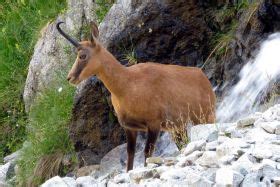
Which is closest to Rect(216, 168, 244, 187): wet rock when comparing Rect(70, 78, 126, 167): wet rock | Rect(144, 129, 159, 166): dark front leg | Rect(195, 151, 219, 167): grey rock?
Rect(195, 151, 219, 167): grey rock

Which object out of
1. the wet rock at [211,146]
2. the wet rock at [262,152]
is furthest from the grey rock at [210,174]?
the wet rock at [211,146]

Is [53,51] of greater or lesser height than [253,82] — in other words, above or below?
above

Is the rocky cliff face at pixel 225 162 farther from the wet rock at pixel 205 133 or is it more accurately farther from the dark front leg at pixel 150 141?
the dark front leg at pixel 150 141

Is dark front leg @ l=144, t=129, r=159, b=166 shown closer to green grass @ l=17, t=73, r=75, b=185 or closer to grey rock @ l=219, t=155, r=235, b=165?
grey rock @ l=219, t=155, r=235, b=165

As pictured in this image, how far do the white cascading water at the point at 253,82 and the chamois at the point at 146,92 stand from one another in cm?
47

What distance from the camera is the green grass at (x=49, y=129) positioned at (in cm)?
1439

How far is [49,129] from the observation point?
14586 mm

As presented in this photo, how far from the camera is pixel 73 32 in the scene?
15.2m

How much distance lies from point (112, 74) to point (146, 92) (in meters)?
0.49

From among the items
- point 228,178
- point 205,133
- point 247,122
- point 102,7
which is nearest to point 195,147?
point 247,122

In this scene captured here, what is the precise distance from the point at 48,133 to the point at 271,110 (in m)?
6.05

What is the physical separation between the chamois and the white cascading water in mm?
473

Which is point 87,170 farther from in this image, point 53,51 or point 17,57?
point 17,57

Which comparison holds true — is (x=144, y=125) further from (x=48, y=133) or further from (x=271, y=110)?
(x=48, y=133)
